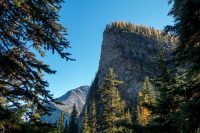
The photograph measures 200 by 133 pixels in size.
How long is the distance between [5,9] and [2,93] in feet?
7.84

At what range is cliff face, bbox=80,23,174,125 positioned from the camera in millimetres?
142225

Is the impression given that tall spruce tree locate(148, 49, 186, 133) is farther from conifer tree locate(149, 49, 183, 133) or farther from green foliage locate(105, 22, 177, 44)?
green foliage locate(105, 22, 177, 44)

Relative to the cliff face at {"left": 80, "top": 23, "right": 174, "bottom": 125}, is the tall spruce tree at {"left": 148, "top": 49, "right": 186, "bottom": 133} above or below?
below

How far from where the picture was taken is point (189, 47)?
1177 centimetres

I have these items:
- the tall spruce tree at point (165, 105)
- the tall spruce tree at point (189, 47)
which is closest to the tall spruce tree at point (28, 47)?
the tall spruce tree at point (189, 47)

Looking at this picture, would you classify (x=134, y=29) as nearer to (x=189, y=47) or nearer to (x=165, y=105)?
(x=165, y=105)

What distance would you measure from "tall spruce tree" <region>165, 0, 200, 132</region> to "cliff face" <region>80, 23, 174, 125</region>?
122 m

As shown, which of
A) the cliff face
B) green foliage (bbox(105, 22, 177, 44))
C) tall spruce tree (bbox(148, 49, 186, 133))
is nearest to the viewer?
tall spruce tree (bbox(148, 49, 186, 133))

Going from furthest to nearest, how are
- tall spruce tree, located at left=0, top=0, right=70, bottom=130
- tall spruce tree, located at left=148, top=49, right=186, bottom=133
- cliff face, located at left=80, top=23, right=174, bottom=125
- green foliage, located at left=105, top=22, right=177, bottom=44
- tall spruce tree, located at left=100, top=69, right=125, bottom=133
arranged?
green foliage, located at left=105, top=22, right=177, bottom=44, cliff face, located at left=80, top=23, right=174, bottom=125, tall spruce tree, located at left=100, top=69, right=125, bottom=133, tall spruce tree, located at left=148, top=49, right=186, bottom=133, tall spruce tree, located at left=0, top=0, right=70, bottom=130

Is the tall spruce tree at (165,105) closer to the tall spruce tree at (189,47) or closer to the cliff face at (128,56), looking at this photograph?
the tall spruce tree at (189,47)

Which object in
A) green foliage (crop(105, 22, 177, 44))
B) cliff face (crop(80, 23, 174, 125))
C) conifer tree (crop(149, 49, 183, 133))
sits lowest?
conifer tree (crop(149, 49, 183, 133))

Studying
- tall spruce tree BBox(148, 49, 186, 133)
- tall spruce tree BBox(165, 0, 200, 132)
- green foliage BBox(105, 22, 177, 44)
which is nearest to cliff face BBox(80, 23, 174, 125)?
green foliage BBox(105, 22, 177, 44)

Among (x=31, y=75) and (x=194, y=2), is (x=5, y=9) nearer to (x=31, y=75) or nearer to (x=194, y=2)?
(x=31, y=75)

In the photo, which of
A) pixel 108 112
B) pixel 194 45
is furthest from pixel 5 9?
pixel 108 112
